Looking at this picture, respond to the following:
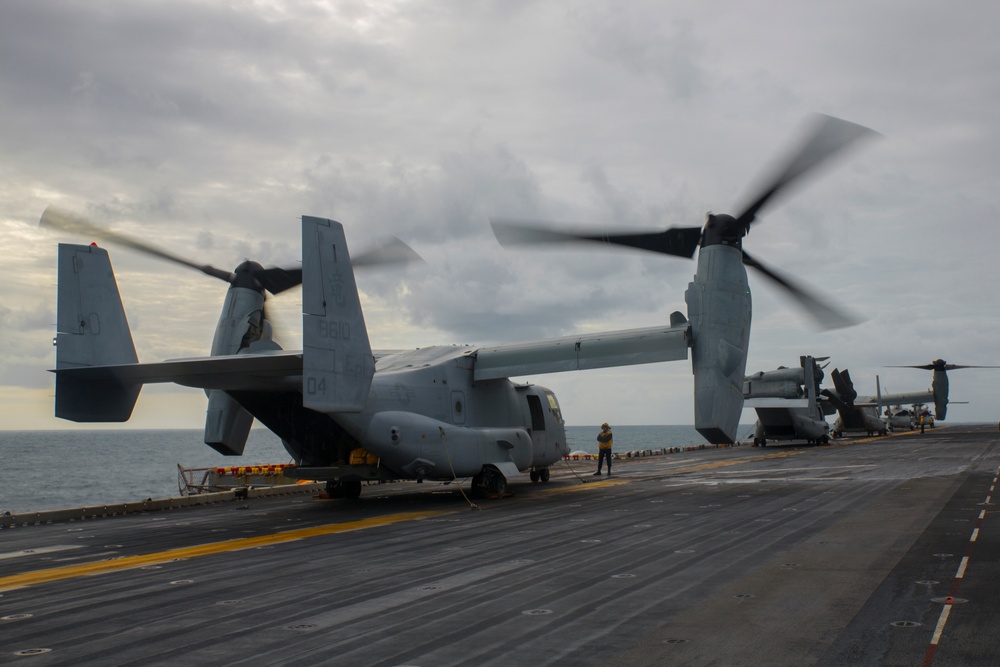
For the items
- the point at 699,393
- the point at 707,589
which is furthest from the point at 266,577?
the point at 699,393

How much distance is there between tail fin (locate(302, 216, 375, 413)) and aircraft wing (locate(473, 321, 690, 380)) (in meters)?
5.92

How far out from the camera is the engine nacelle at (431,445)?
1798cm

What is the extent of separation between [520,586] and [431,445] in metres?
9.84

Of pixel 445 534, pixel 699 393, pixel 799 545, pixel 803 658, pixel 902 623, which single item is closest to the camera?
pixel 803 658

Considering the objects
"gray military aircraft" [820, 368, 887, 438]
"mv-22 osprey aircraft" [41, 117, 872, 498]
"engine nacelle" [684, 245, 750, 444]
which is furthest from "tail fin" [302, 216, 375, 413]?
"gray military aircraft" [820, 368, 887, 438]

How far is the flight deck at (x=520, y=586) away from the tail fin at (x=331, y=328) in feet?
8.23

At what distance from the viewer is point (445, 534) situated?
1391 centimetres

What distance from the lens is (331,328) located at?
15156mm

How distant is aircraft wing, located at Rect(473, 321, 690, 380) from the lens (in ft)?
64.1

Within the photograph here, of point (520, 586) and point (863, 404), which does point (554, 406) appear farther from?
point (863, 404)

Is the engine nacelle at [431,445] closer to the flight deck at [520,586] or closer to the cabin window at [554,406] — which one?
the flight deck at [520,586]

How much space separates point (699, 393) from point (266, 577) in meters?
11.6

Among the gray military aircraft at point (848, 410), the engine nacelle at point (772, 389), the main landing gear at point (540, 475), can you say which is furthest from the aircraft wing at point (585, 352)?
the gray military aircraft at point (848, 410)

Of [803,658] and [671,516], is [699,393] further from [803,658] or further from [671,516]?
[803,658]
